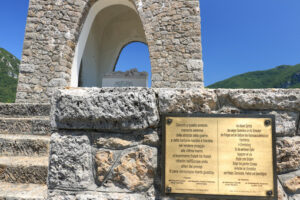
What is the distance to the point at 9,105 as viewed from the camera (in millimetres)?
2676

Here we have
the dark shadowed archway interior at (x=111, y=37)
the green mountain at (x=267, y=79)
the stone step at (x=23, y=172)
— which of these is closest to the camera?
the stone step at (x=23, y=172)

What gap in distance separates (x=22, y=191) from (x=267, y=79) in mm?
56705

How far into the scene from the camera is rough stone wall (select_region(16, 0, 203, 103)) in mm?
4352

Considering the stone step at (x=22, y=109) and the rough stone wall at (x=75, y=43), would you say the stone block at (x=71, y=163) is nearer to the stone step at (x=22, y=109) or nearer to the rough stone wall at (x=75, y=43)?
the stone step at (x=22, y=109)

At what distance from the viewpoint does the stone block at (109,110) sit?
115 cm

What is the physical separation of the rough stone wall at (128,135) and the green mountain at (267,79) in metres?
45.5

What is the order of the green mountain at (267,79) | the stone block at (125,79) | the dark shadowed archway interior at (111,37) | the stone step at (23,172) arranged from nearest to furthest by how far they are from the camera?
1. the stone step at (23,172)
2. the stone block at (125,79)
3. the dark shadowed archway interior at (111,37)
4. the green mountain at (267,79)

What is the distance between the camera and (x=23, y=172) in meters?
1.66

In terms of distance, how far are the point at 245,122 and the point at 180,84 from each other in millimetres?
3221

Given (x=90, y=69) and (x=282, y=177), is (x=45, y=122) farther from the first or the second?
(x=90, y=69)

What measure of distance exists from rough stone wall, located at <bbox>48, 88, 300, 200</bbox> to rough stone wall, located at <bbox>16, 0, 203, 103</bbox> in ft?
10.3

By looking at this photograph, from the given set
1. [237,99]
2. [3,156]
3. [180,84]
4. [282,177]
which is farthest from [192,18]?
[3,156]

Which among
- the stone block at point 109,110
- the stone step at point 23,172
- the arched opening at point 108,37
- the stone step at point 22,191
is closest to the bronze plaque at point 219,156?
the stone block at point 109,110

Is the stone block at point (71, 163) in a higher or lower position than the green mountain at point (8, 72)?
lower
